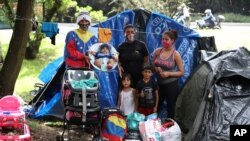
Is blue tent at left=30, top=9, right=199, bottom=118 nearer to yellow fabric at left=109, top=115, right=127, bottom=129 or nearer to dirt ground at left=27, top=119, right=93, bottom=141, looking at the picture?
dirt ground at left=27, top=119, right=93, bottom=141

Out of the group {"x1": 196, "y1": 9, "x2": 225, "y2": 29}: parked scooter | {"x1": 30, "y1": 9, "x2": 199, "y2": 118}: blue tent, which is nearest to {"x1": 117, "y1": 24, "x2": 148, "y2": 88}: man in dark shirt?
{"x1": 30, "y1": 9, "x2": 199, "y2": 118}: blue tent

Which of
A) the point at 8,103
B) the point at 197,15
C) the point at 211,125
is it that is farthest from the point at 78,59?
the point at 197,15

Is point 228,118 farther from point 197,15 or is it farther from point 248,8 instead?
point 248,8

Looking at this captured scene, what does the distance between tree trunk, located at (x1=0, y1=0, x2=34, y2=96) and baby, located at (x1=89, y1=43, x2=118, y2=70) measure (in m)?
0.99

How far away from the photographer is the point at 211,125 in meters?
5.12

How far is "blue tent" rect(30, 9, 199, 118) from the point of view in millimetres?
6871

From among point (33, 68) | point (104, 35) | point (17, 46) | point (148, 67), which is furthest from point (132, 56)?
point (33, 68)

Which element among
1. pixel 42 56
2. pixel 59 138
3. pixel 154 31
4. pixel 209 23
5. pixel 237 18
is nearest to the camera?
pixel 59 138

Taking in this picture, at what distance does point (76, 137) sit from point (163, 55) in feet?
5.31

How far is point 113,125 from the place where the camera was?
5445 millimetres

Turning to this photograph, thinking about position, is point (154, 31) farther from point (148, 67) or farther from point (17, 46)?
point (17, 46)

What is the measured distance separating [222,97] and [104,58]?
1.83m

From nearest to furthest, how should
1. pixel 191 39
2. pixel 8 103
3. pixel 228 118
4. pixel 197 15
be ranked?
pixel 8 103 < pixel 228 118 < pixel 191 39 < pixel 197 15

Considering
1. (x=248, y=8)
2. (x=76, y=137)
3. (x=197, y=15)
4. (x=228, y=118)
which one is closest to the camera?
(x=228, y=118)
